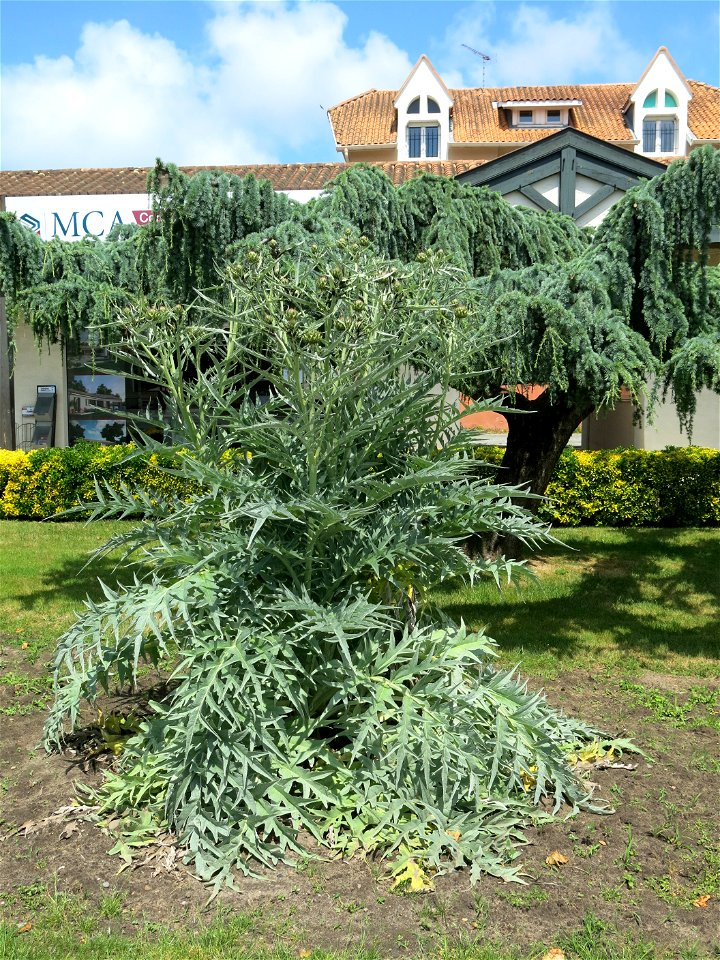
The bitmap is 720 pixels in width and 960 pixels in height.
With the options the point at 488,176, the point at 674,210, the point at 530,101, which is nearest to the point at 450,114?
the point at 530,101

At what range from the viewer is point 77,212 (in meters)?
12.7

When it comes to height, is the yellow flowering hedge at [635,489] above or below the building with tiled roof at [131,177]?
below

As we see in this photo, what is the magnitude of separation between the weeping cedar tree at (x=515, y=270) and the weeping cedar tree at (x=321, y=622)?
77 centimetres

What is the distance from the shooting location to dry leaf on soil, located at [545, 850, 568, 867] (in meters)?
3.27

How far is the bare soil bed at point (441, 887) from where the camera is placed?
2.90m

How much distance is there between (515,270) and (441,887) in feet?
17.3

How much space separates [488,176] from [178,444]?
7.42m

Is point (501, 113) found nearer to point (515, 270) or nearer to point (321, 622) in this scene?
point (515, 270)

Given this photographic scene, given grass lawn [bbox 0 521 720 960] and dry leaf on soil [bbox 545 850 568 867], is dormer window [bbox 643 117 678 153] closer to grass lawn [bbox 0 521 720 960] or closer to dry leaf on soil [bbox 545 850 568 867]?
grass lawn [bbox 0 521 720 960]

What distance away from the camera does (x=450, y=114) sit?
138ft

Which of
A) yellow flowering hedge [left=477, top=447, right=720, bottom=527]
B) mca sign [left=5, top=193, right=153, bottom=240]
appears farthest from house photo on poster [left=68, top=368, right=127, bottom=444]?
yellow flowering hedge [left=477, top=447, right=720, bottom=527]

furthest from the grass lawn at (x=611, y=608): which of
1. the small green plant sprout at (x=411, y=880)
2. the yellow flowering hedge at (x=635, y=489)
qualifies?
the small green plant sprout at (x=411, y=880)

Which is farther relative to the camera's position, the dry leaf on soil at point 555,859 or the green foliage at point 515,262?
the green foliage at point 515,262

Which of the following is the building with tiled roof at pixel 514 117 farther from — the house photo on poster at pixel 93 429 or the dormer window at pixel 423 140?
the house photo on poster at pixel 93 429
